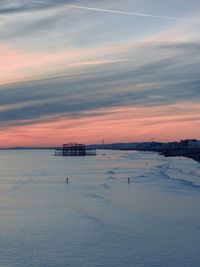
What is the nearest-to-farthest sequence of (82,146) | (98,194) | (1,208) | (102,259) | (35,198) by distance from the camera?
(102,259) → (1,208) → (35,198) → (98,194) → (82,146)

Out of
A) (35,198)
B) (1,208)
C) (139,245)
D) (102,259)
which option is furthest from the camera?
(35,198)

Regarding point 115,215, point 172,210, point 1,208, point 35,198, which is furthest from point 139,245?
point 35,198

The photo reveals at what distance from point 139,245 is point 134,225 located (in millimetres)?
4816

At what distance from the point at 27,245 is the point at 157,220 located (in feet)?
28.3

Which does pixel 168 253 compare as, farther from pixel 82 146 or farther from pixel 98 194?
pixel 82 146

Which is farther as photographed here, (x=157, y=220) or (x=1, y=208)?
(x=1, y=208)

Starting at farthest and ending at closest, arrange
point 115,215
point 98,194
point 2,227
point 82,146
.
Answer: point 82,146, point 98,194, point 115,215, point 2,227

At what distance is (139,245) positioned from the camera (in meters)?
19.4

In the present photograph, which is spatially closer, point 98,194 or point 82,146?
point 98,194

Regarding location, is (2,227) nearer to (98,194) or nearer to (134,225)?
(134,225)

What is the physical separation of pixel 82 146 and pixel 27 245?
521ft

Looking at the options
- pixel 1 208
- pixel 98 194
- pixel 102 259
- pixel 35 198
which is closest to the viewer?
pixel 102 259

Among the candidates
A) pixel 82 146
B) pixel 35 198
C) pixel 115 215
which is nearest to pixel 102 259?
pixel 115 215

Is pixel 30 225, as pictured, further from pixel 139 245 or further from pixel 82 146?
pixel 82 146
